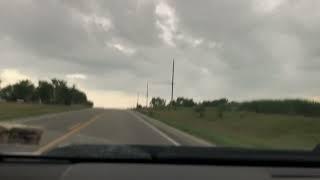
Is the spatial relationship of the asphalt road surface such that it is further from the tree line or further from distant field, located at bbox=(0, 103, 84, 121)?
the tree line

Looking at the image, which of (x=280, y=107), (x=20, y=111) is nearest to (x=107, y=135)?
(x=20, y=111)

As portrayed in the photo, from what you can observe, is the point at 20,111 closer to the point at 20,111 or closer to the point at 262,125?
the point at 20,111

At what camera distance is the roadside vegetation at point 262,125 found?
35.3 metres

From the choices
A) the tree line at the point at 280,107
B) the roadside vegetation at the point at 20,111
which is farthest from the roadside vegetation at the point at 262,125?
the roadside vegetation at the point at 20,111

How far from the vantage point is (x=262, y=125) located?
5897 centimetres

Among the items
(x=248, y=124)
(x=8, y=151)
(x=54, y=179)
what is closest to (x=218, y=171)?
(x=54, y=179)

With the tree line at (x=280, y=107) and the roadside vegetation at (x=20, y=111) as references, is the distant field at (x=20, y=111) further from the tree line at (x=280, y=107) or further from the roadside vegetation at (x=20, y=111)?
the tree line at (x=280, y=107)

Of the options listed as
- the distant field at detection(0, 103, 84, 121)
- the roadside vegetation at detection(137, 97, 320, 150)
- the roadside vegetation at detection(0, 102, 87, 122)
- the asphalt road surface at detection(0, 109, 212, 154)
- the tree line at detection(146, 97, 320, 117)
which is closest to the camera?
the asphalt road surface at detection(0, 109, 212, 154)

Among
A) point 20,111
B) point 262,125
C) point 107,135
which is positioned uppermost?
point 20,111

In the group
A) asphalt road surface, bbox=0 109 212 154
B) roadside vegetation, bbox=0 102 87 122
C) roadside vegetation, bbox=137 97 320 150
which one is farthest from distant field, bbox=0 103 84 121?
roadside vegetation, bbox=137 97 320 150

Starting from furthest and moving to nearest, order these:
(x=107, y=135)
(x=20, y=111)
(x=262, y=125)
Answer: (x=20, y=111), (x=262, y=125), (x=107, y=135)

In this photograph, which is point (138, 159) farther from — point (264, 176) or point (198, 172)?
point (264, 176)

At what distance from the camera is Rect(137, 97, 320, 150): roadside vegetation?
35281 millimetres

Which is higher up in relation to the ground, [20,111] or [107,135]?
[20,111]
